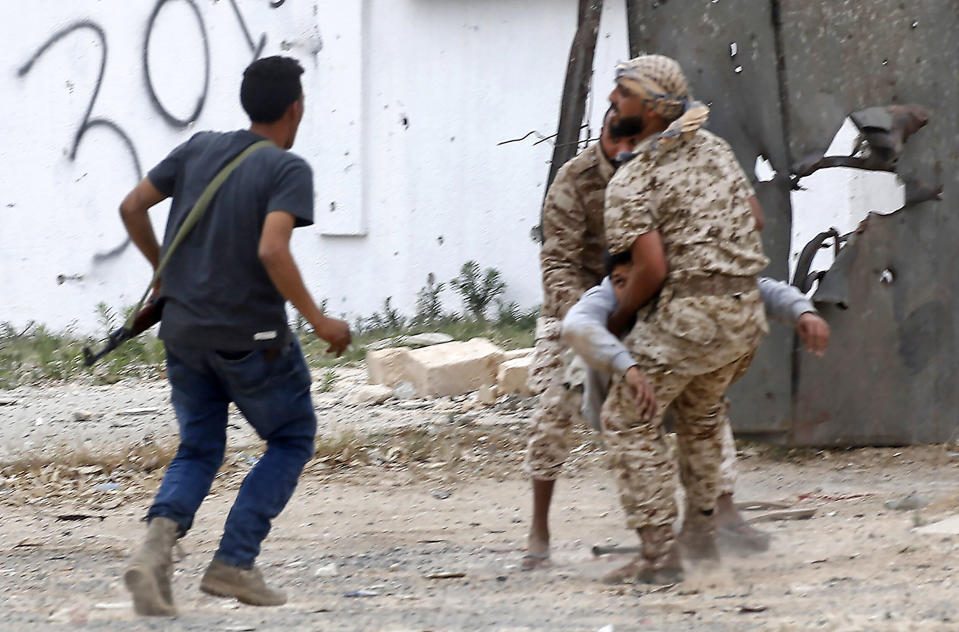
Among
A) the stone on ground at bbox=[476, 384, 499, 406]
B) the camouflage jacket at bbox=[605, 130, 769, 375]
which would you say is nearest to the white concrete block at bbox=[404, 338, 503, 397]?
the stone on ground at bbox=[476, 384, 499, 406]

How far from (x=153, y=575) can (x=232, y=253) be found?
2.89 feet

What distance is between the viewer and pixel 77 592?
4.12 metres

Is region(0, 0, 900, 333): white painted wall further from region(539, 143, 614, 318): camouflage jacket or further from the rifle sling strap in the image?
the rifle sling strap

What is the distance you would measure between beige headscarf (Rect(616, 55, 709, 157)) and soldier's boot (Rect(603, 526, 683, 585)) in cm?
110

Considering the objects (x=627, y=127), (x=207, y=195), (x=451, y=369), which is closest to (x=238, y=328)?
(x=207, y=195)

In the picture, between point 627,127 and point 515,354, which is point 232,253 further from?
point 515,354

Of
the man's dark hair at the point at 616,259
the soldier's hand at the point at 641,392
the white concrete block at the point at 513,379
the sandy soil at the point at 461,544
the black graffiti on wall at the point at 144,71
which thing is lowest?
the sandy soil at the point at 461,544

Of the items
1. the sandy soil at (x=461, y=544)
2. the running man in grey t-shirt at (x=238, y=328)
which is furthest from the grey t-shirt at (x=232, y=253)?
the sandy soil at (x=461, y=544)

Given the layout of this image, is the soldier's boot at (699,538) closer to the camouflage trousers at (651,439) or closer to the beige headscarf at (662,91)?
the camouflage trousers at (651,439)

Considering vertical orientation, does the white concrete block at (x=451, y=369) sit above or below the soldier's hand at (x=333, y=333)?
below

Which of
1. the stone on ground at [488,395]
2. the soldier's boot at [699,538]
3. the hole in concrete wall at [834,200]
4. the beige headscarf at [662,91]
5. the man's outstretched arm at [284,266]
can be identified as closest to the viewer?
the man's outstretched arm at [284,266]

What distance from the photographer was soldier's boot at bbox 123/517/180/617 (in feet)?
11.9

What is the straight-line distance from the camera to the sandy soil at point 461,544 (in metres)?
3.58

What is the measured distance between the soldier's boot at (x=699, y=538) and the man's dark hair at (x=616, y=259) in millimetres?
814
